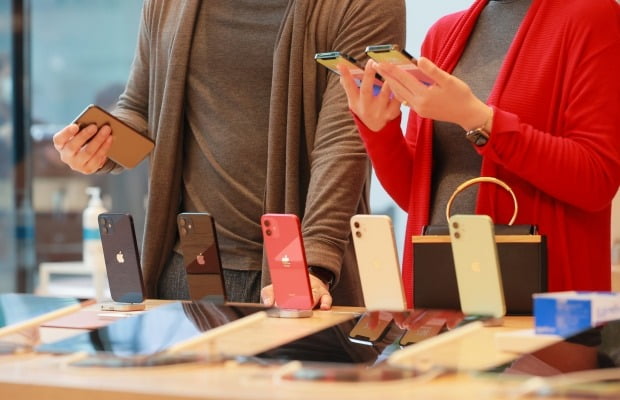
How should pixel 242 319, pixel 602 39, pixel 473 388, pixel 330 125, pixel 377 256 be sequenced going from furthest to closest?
pixel 330 125 < pixel 602 39 < pixel 377 256 < pixel 242 319 < pixel 473 388

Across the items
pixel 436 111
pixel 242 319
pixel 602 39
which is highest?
Answer: pixel 602 39

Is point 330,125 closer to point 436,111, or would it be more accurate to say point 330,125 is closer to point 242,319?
point 436,111

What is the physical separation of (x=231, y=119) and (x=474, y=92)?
547 mm

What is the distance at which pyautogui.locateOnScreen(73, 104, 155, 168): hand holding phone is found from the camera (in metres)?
2.11

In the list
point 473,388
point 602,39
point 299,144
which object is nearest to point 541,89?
point 602,39

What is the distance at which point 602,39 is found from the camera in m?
1.89

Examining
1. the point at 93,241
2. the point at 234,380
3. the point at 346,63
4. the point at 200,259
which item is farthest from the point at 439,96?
the point at 93,241

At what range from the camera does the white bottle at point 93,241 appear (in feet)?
19.1

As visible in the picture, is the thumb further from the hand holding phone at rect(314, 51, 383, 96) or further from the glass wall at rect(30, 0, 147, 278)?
the glass wall at rect(30, 0, 147, 278)

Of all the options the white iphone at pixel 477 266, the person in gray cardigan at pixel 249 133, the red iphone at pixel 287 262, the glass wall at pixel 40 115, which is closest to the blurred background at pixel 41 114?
the glass wall at pixel 40 115

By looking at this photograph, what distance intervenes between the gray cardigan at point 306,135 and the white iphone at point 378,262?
0.30 meters

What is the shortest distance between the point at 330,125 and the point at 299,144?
0.09 meters

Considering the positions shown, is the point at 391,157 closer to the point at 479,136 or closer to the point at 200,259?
the point at 479,136

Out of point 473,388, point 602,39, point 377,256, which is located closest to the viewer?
point 473,388
